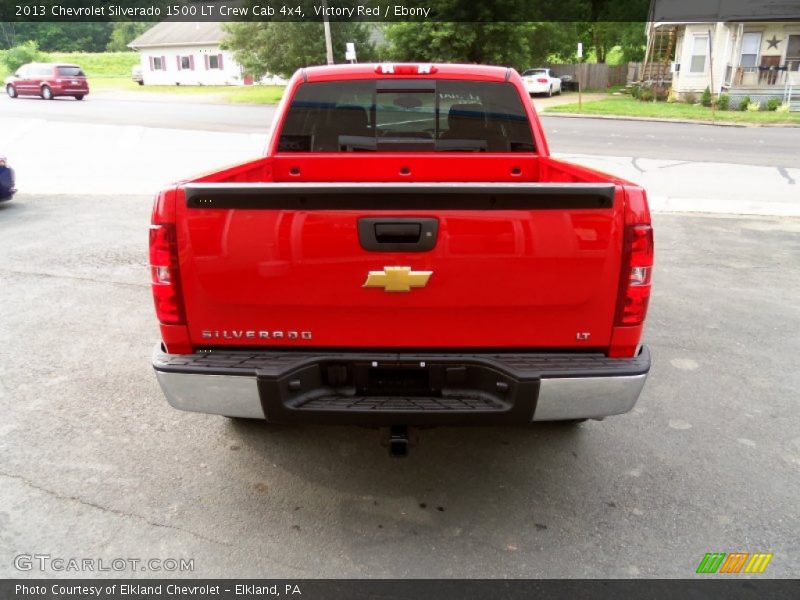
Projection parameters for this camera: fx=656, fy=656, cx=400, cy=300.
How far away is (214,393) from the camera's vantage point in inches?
112

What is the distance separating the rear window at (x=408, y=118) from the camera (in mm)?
4691

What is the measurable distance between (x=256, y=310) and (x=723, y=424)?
2.95m

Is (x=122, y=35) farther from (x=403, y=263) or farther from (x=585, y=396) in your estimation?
(x=585, y=396)

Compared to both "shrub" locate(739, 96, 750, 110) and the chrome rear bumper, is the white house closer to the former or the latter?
"shrub" locate(739, 96, 750, 110)

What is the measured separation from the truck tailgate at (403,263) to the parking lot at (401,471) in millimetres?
898

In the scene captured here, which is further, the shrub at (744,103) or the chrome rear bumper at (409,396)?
the shrub at (744,103)

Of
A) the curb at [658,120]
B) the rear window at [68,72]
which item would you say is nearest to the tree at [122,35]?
the rear window at [68,72]

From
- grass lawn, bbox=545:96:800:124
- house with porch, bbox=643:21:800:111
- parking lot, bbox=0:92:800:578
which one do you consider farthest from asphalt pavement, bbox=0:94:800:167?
parking lot, bbox=0:92:800:578

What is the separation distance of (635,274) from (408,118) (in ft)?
8.40

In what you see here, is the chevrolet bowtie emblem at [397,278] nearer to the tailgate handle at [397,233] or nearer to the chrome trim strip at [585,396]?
the tailgate handle at [397,233]

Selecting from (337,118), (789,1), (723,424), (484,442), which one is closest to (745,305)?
(723,424)

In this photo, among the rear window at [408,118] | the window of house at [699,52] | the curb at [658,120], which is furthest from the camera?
the window of house at [699,52]

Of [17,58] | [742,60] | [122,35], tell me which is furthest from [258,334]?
[122,35]

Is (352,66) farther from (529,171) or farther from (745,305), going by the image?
(745,305)
